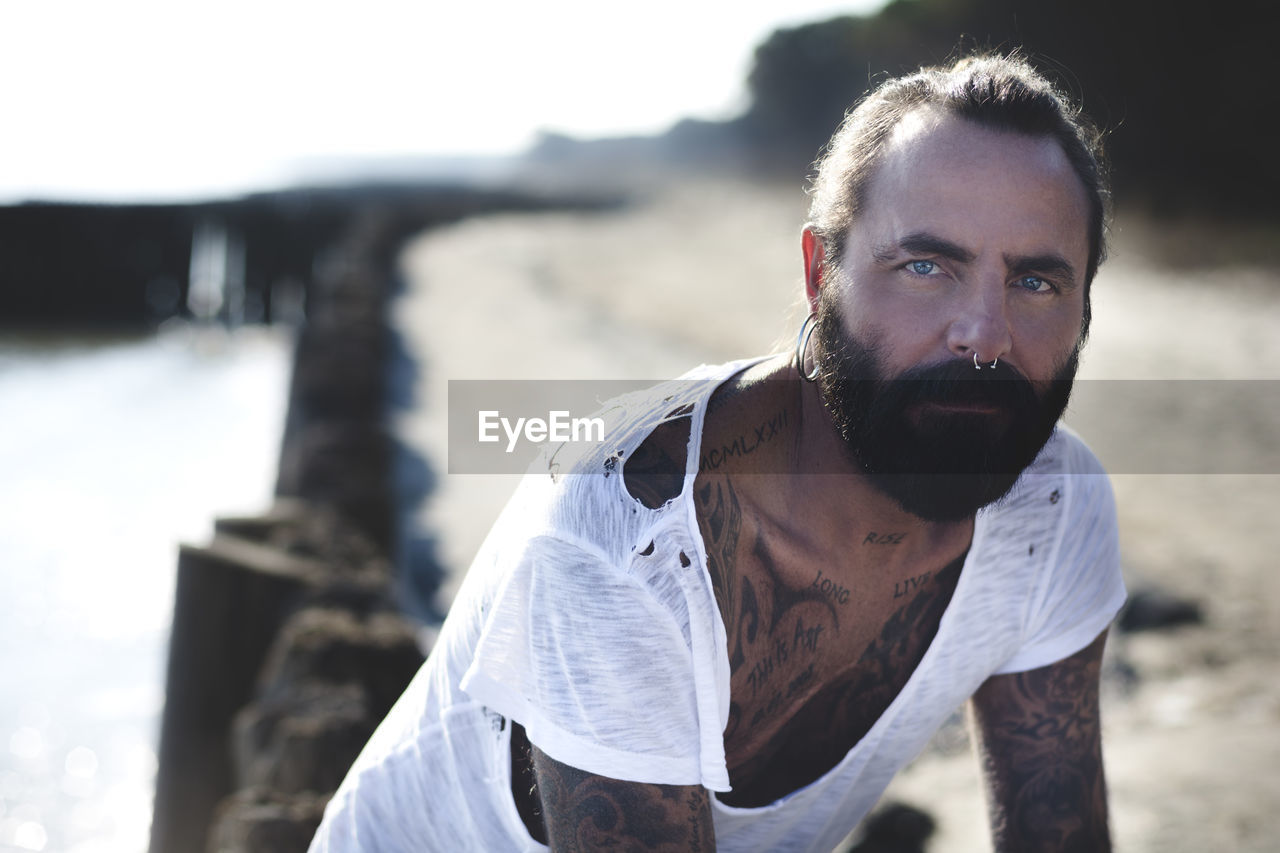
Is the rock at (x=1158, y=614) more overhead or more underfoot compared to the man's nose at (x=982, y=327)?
more underfoot

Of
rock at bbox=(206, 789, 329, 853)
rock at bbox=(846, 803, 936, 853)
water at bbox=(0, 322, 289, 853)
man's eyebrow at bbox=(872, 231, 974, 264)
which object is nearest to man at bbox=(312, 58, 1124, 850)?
man's eyebrow at bbox=(872, 231, 974, 264)

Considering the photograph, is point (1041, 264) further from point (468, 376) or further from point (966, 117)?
point (468, 376)

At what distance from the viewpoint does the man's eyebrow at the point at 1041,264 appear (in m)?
1.98

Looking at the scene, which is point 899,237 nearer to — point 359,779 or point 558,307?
point 359,779

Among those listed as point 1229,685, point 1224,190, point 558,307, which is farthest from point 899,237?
A: point 1224,190

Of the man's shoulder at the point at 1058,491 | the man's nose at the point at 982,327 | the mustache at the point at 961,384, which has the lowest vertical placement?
the man's shoulder at the point at 1058,491

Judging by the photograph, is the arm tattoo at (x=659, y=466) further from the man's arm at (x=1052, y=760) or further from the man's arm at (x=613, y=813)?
the man's arm at (x=1052, y=760)

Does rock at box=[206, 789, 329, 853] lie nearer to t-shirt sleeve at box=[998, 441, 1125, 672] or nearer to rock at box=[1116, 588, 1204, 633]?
t-shirt sleeve at box=[998, 441, 1125, 672]

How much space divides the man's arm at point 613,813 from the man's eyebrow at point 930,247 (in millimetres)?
947

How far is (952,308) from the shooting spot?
6.51ft

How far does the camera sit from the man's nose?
1.95 meters

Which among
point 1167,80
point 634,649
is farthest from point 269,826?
point 1167,80

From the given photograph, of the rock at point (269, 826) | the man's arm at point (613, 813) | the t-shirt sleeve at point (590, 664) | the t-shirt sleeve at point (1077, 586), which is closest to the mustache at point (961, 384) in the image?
the t-shirt sleeve at point (1077, 586)

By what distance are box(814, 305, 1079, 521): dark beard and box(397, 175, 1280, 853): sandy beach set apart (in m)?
0.46
